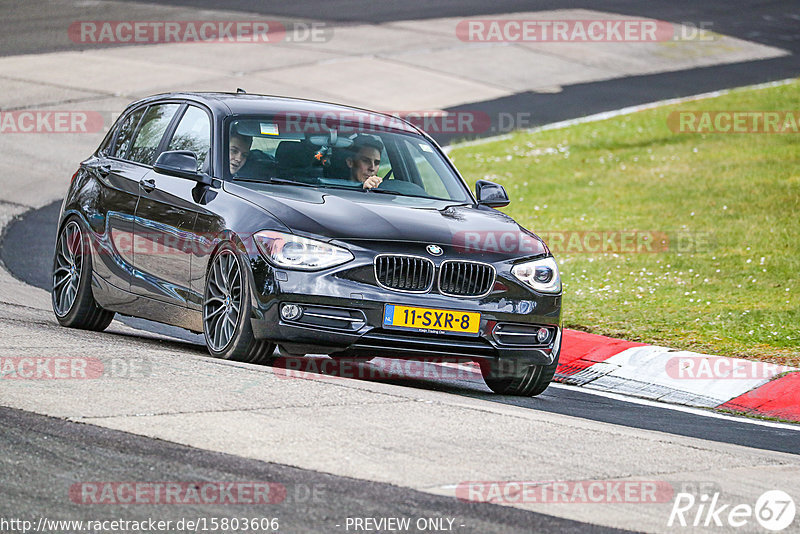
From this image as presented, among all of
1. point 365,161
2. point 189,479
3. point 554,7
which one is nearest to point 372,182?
point 365,161

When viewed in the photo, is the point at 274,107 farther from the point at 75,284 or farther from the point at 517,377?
the point at 517,377

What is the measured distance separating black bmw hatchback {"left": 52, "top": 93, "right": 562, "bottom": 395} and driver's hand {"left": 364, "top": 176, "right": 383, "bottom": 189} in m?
0.02

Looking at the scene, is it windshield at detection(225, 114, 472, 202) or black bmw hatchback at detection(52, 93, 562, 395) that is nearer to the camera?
black bmw hatchback at detection(52, 93, 562, 395)

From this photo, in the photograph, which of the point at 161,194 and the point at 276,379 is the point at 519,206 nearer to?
the point at 161,194

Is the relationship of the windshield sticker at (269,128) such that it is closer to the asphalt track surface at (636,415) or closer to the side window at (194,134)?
the side window at (194,134)

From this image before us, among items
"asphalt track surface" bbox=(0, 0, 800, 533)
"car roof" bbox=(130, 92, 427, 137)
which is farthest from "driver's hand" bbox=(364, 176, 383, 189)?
"asphalt track surface" bbox=(0, 0, 800, 533)

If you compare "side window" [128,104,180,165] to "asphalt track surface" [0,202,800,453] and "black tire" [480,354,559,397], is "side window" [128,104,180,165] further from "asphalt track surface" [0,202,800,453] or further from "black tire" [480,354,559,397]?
"black tire" [480,354,559,397]

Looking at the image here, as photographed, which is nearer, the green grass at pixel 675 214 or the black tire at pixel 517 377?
the black tire at pixel 517 377

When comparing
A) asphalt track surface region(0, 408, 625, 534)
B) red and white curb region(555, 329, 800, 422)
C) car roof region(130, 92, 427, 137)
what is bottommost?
red and white curb region(555, 329, 800, 422)

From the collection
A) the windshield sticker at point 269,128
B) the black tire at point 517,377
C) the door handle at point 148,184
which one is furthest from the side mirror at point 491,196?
the door handle at point 148,184

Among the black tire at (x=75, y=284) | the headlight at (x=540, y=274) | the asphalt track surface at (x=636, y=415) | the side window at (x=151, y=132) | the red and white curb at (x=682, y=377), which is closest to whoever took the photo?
the asphalt track surface at (x=636, y=415)

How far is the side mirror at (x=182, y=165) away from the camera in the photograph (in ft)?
29.1

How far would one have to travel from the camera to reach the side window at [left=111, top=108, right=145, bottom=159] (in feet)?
34.3

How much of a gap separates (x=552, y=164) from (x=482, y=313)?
14135mm
